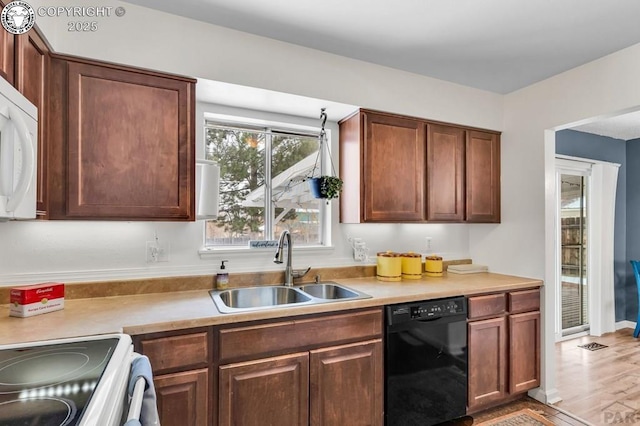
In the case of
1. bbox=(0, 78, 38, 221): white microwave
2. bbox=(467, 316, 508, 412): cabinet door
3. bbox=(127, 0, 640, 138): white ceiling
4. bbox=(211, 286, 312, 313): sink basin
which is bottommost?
bbox=(467, 316, 508, 412): cabinet door

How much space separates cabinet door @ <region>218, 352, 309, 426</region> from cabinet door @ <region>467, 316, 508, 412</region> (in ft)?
4.10

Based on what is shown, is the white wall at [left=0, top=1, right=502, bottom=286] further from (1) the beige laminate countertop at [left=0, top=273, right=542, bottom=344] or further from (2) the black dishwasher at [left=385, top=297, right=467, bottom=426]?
(2) the black dishwasher at [left=385, top=297, right=467, bottom=426]

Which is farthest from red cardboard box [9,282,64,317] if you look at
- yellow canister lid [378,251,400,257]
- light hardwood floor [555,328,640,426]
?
light hardwood floor [555,328,640,426]

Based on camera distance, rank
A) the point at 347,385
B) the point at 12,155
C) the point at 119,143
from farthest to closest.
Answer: the point at 347,385, the point at 119,143, the point at 12,155

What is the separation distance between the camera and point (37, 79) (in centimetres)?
153

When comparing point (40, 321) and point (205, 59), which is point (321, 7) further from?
point (40, 321)

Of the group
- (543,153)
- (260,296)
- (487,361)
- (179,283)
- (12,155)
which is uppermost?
(543,153)

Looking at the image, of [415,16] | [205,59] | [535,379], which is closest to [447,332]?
[535,379]

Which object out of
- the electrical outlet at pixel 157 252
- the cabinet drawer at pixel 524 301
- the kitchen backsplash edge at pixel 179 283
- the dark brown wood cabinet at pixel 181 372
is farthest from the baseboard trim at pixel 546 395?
the electrical outlet at pixel 157 252

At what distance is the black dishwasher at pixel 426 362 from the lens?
2004 millimetres

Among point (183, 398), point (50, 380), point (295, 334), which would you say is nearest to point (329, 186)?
point (295, 334)

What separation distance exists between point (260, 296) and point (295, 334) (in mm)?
569

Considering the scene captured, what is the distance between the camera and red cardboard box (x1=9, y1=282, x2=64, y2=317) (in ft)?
5.05

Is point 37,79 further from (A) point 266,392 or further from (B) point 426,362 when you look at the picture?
(B) point 426,362
